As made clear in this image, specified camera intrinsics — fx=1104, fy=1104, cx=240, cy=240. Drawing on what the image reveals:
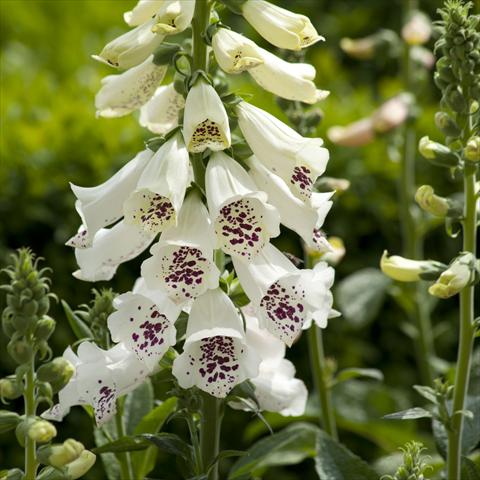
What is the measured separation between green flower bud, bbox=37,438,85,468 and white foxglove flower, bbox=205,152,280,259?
40cm

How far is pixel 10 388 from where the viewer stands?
1.74 m

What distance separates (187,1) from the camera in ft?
6.14

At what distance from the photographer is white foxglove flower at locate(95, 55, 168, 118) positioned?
80.4 inches

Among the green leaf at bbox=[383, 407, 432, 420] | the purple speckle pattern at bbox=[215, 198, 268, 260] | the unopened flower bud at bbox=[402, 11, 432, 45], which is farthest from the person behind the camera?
the unopened flower bud at bbox=[402, 11, 432, 45]

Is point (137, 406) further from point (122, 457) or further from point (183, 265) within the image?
point (183, 265)

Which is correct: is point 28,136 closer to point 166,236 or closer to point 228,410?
point 228,410

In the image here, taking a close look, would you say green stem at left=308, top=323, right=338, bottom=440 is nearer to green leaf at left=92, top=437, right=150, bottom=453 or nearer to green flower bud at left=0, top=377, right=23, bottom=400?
green leaf at left=92, top=437, right=150, bottom=453

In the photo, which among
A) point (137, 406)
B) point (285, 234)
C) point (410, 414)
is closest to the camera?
point (410, 414)

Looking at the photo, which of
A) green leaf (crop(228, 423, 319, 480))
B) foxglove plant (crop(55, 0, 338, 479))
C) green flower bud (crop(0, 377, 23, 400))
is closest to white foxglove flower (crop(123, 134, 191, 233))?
foxglove plant (crop(55, 0, 338, 479))

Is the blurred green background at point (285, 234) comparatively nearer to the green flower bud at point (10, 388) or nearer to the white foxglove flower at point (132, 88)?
the white foxglove flower at point (132, 88)

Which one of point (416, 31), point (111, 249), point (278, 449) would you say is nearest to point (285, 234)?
point (416, 31)

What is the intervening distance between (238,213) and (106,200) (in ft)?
0.87

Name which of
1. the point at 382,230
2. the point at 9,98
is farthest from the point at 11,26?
the point at 382,230

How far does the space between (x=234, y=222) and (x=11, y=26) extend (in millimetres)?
5814
